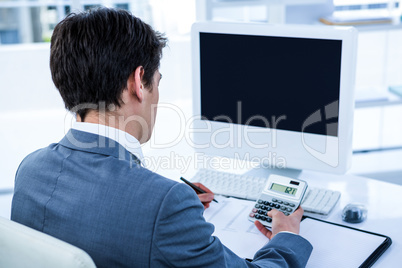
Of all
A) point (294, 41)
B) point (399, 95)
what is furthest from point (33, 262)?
point (399, 95)

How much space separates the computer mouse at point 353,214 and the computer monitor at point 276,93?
0.16 metres

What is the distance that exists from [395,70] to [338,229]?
2.23 m

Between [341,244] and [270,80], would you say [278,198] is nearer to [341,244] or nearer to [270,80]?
[341,244]

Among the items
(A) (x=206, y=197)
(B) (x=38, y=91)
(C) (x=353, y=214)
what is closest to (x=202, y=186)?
A: (A) (x=206, y=197)

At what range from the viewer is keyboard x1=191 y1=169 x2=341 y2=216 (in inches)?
60.3

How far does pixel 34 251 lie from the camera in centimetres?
96

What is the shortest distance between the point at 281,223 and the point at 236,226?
0.14 meters

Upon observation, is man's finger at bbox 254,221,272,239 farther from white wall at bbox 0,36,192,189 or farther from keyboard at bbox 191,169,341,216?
white wall at bbox 0,36,192,189

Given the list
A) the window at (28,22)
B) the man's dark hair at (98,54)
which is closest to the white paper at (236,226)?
the man's dark hair at (98,54)

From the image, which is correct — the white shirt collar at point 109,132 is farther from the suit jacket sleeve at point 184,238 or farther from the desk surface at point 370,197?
the desk surface at point 370,197

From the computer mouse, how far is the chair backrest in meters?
0.82

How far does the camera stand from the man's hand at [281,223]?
1.37 metres

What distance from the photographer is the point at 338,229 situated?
142 cm

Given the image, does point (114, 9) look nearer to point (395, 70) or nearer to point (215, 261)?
point (215, 261)
